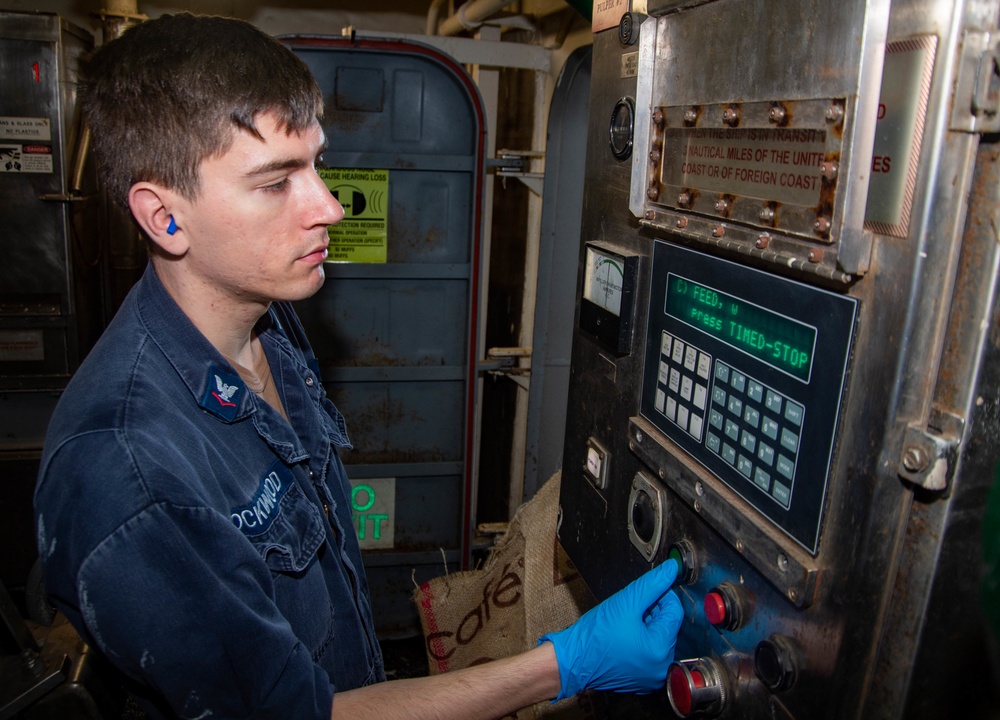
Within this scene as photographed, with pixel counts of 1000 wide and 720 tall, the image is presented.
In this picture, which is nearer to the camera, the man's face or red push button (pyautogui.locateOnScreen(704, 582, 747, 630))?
red push button (pyautogui.locateOnScreen(704, 582, 747, 630))

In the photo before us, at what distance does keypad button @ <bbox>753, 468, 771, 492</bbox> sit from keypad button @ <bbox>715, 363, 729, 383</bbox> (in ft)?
0.38

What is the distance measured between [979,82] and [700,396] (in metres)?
0.46

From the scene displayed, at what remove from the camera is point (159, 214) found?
1.01 metres

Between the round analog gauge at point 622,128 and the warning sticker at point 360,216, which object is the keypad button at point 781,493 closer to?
the round analog gauge at point 622,128

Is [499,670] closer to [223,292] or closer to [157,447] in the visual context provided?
[157,447]

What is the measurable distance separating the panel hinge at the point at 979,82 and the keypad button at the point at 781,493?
0.39m

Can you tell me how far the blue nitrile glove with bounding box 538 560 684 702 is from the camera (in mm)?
1020

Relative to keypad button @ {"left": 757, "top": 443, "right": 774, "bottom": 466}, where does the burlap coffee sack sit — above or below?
below

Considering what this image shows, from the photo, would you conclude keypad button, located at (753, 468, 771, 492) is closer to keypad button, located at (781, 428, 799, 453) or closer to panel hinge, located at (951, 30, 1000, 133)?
keypad button, located at (781, 428, 799, 453)

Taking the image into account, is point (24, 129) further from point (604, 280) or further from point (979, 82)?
point (979, 82)

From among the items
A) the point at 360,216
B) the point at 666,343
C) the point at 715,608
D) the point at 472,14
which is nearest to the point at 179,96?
the point at 666,343

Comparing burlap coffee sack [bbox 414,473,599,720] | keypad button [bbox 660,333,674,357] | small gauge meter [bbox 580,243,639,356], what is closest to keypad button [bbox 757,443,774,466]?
keypad button [bbox 660,333,674,357]

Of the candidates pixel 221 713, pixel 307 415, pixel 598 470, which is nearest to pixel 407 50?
pixel 307 415

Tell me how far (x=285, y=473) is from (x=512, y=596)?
1191 mm
